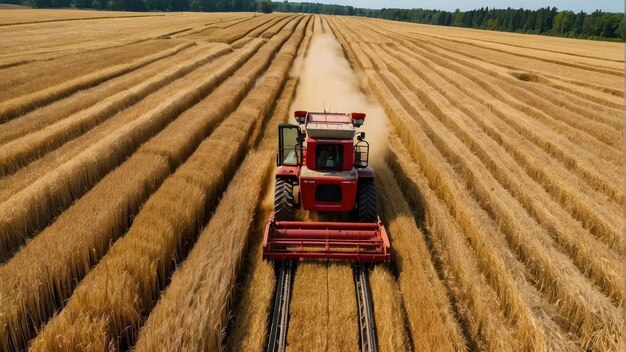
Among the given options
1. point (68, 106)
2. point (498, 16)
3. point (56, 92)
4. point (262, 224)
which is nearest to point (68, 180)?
point (262, 224)

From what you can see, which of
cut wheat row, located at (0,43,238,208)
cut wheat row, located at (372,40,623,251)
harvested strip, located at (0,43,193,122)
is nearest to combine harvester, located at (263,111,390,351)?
cut wheat row, located at (372,40,623,251)

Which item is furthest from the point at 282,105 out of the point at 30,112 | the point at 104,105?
the point at 30,112

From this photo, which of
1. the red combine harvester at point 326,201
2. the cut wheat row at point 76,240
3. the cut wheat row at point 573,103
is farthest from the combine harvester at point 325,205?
the cut wheat row at point 573,103

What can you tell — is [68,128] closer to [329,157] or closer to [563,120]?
[329,157]

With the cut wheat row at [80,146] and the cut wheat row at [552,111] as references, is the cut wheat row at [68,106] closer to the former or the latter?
the cut wheat row at [80,146]

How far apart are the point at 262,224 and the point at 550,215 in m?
6.07

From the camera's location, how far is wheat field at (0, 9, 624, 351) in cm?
629

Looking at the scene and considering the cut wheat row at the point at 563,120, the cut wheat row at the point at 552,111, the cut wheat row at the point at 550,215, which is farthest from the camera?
the cut wheat row at the point at 552,111

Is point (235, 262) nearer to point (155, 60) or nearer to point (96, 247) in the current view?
point (96, 247)

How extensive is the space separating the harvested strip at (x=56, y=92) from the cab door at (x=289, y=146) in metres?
10.8

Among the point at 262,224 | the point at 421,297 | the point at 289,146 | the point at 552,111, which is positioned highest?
the point at 289,146

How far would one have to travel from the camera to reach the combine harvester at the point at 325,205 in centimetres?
809

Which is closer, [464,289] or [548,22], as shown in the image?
[464,289]

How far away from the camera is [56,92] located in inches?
736
